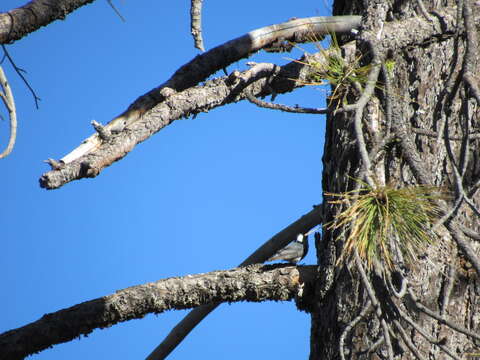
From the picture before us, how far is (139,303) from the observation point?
7.82 feet

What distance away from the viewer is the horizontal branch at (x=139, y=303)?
2348 mm

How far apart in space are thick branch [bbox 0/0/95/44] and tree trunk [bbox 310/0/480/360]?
0.87 metres

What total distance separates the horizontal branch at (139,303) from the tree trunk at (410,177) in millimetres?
259

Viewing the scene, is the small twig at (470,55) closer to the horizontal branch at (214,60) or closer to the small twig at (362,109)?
the small twig at (362,109)

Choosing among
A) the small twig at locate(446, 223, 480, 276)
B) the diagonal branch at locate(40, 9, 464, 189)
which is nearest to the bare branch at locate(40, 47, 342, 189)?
the diagonal branch at locate(40, 9, 464, 189)

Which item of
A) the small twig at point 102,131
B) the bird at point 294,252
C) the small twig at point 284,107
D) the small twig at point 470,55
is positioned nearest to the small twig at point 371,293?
the small twig at point 470,55

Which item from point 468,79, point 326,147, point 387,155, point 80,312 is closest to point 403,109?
point 387,155

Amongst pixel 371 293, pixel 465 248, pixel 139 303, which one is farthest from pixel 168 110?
pixel 465 248

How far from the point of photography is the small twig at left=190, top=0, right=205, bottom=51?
7.13ft

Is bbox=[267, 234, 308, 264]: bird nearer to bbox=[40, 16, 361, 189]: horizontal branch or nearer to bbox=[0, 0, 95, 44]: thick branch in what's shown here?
bbox=[40, 16, 361, 189]: horizontal branch

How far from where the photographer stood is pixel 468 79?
169cm

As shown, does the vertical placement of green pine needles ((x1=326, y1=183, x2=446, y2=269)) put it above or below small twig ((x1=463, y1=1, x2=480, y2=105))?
below

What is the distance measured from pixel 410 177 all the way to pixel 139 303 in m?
1.12

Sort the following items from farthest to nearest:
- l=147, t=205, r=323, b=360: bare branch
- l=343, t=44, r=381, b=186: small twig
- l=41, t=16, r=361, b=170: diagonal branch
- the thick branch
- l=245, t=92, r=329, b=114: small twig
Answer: l=147, t=205, r=323, b=360: bare branch → l=41, t=16, r=361, b=170: diagonal branch → l=245, t=92, r=329, b=114: small twig → l=343, t=44, r=381, b=186: small twig → the thick branch
